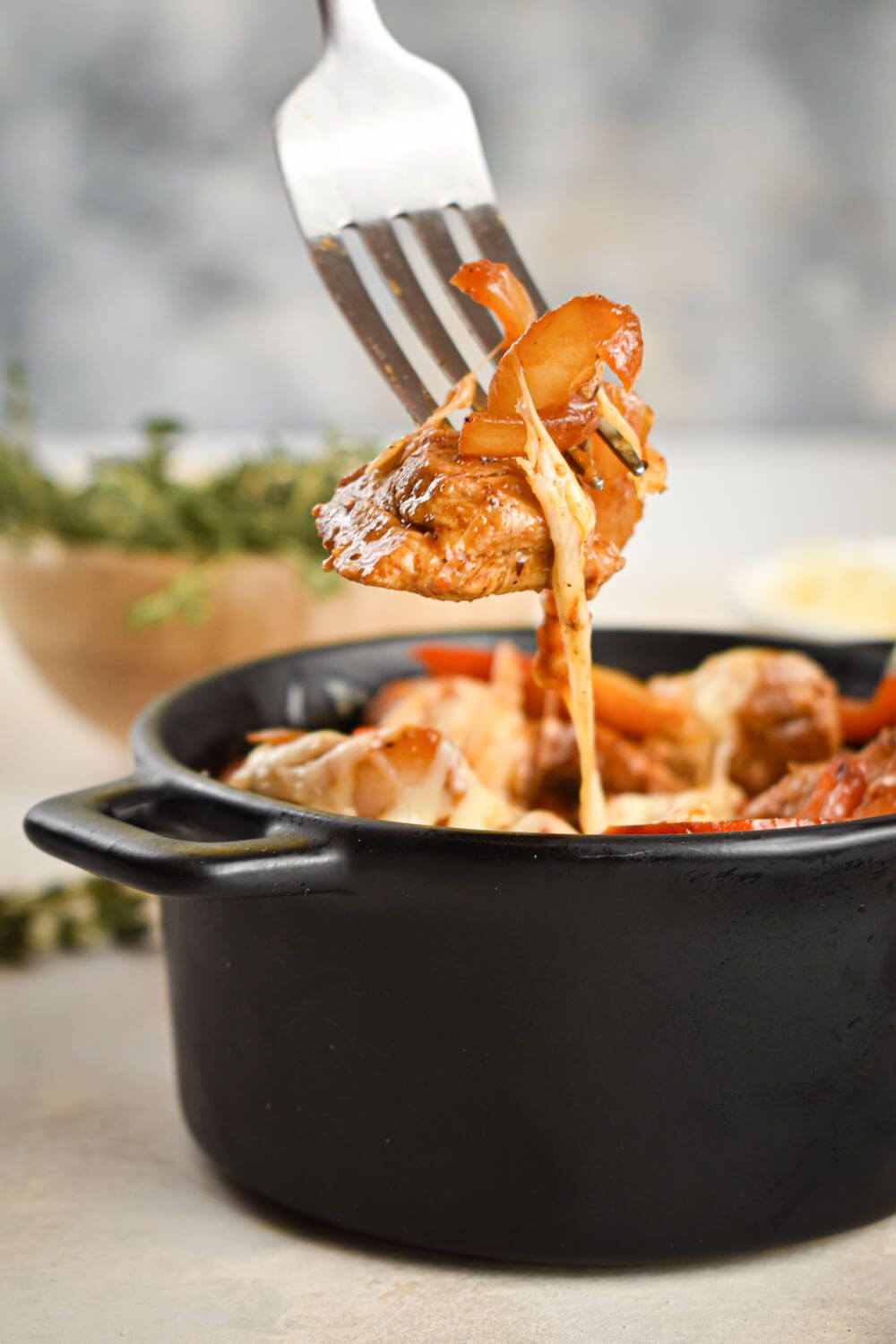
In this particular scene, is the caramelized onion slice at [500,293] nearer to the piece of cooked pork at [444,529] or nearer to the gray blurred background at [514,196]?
the piece of cooked pork at [444,529]

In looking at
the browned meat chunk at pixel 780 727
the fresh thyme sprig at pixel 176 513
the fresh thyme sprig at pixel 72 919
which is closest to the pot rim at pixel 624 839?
the browned meat chunk at pixel 780 727

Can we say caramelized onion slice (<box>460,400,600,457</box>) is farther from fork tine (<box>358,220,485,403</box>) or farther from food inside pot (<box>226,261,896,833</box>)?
fork tine (<box>358,220,485,403</box>)

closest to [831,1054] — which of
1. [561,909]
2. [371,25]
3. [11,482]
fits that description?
[561,909]

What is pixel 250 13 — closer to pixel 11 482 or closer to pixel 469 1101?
pixel 11 482

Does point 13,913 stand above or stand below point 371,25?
below

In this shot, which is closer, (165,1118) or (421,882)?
(421,882)

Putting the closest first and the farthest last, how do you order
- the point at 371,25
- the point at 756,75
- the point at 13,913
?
1. the point at 371,25
2. the point at 13,913
3. the point at 756,75

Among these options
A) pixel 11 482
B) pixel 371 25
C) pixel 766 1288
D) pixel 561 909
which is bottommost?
pixel 766 1288
